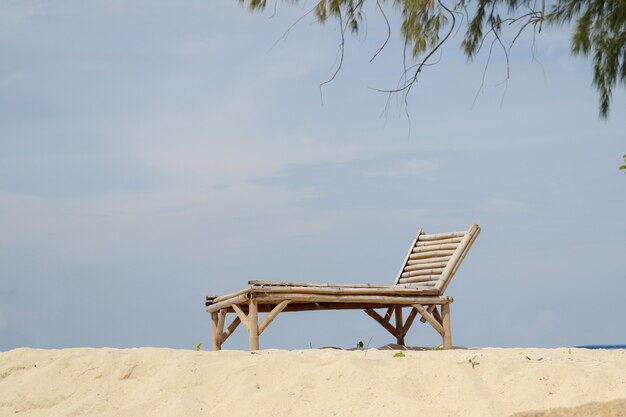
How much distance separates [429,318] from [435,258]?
0.99 meters

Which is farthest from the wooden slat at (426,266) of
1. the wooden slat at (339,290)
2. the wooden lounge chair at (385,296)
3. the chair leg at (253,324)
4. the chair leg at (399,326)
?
the chair leg at (253,324)

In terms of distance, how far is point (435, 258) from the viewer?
7.95m

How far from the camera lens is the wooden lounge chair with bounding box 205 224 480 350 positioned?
6.29 meters

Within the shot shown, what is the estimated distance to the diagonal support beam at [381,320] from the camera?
7766 millimetres

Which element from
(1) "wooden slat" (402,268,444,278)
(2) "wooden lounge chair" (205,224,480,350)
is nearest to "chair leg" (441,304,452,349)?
(2) "wooden lounge chair" (205,224,480,350)

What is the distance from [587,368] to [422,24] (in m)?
3.22

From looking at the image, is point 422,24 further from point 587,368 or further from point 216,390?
point 216,390

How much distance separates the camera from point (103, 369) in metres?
4.25

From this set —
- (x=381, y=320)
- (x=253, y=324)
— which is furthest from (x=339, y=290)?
(x=381, y=320)

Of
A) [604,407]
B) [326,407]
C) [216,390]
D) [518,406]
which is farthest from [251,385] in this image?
[604,407]

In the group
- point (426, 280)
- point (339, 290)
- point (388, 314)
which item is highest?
point (339, 290)

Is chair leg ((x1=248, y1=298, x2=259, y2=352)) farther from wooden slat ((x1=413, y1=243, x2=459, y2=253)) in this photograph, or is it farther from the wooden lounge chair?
wooden slat ((x1=413, y1=243, x2=459, y2=253))

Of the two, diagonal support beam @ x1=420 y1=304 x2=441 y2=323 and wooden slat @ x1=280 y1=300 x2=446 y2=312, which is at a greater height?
wooden slat @ x1=280 y1=300 x2=446 y2=312

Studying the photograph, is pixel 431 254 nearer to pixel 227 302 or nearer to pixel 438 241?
pixel 438 241
